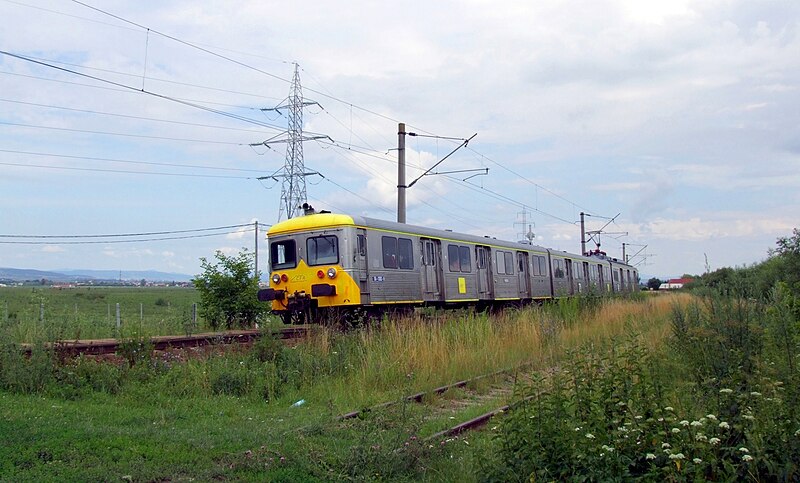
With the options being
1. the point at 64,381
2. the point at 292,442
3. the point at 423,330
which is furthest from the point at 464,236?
the point at 292,442

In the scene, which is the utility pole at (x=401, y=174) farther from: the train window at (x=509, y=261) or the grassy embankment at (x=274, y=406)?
the grassy embankment at (x=274, y=406)

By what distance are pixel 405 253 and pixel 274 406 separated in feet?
29.0

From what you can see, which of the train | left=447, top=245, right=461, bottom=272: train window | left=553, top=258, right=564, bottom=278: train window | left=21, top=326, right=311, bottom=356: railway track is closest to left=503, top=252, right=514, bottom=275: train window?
the train

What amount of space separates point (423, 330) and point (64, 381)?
252 inches

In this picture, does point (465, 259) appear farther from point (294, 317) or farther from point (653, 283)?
point (653, 283)

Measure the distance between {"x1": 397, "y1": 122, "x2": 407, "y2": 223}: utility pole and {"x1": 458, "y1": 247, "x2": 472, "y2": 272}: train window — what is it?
97.0 inches

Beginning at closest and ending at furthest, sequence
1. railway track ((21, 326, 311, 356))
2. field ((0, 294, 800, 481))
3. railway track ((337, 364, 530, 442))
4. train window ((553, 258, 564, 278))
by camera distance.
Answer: field ((0, 294, 800, 481)) → railway track ((337, 364, 530, 442)) → railway track ((21, 326, 311, 356)) → train window ((553, 258, 564, 278))

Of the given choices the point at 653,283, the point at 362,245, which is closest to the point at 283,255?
the point at 362,245

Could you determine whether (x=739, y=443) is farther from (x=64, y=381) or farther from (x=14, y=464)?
(x=64, y=381)

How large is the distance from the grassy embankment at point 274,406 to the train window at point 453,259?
4047 mm

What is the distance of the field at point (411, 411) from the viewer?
498 centimetres

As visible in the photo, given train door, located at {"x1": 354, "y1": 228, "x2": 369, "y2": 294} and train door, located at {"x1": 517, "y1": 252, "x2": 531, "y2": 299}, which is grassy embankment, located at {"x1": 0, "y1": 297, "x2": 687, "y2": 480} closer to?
train door, located at {"x1": 354, "y1": 228, "x2": 369, "y2": 294}

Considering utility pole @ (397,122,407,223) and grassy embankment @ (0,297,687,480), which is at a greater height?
utility pole @ (397,122,407,223)

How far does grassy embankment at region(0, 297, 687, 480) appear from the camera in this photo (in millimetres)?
6348
